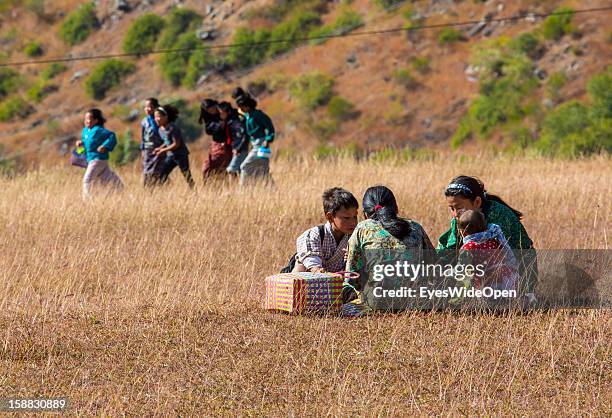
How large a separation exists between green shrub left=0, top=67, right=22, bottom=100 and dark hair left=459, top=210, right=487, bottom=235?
64.0 meters

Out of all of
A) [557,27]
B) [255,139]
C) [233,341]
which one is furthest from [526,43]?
[233,341]

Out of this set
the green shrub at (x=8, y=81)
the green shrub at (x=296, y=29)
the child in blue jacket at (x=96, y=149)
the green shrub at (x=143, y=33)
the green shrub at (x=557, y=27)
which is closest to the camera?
the child in blue jacket at (x=96, y=149)

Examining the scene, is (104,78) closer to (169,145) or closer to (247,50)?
(247,50)

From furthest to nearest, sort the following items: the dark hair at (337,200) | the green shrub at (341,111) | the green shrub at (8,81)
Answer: the green shrub at (8,81) → the green shrub at (341,111) → the dark hair at (337,200)

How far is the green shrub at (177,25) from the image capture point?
7031cm

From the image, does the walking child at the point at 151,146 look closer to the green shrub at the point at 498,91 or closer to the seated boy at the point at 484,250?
the seated boy at the point at 484,250

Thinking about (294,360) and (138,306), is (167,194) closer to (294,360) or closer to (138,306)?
(138,306)

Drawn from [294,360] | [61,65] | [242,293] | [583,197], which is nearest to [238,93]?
[583,197]

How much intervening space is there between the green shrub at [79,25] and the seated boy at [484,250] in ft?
221

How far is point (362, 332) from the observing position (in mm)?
7613

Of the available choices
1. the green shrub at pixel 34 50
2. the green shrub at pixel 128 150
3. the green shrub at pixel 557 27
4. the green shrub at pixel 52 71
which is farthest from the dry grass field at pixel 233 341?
the green shrub at pixel 34 50

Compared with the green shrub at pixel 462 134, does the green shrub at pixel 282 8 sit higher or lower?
higher

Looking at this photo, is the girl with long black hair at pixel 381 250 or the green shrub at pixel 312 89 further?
the green shrub at pixel 312 89

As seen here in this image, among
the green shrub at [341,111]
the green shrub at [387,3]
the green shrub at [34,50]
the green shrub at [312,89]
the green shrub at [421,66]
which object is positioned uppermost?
the green shrub at [387,3]
